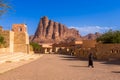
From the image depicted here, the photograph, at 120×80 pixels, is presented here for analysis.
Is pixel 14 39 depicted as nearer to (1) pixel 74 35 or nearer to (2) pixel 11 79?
(2) pixel 11 79

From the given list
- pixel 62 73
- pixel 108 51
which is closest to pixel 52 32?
→ pixel 108 51

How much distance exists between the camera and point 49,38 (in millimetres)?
177250

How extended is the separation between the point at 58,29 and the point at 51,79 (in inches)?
6925

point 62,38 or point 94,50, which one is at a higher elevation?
point 62,38

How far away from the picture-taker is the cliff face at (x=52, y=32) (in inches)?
7075

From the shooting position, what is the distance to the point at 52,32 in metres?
186

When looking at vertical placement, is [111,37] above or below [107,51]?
above

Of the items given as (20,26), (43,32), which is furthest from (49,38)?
(20,26)

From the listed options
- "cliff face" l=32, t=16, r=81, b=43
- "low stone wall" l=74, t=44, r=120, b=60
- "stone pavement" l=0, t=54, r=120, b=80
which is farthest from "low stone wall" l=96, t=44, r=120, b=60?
"cliff face" l=32, t=16, r=81, b=43

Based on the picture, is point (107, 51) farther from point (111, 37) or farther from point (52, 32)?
point (52, 32)

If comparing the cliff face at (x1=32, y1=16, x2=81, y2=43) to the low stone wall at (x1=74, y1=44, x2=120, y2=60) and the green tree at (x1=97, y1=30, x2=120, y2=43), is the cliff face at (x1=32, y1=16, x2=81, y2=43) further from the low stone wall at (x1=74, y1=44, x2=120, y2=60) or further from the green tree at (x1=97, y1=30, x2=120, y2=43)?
the low stone wall at (x1=74, y1=44, x2=120, y2=60)

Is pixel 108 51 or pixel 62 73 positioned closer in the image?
pixel 62 73

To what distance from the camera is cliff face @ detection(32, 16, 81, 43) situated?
7075 inches

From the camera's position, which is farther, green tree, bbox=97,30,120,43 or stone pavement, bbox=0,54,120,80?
green tree, bbox=97,30,120,43
